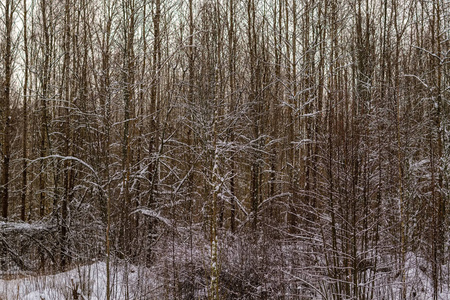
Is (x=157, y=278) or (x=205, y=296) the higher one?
(x=157, y=278)

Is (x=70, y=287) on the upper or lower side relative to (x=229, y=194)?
lower

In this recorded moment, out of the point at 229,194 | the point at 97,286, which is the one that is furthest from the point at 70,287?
the point at 229,194

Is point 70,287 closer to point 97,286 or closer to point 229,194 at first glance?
point 97,286

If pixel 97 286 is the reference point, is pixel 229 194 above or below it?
above

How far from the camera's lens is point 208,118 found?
6867mm

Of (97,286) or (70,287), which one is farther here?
(97,286)

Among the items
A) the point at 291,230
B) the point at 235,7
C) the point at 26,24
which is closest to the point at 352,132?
the point at 291,230

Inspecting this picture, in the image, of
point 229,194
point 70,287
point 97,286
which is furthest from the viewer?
point 229,194

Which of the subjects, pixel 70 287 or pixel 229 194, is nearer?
pixel 70 287

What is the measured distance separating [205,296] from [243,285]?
995 millimetres

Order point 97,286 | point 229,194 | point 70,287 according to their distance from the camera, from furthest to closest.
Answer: point 229,194 → point 97,286 → point 70,287

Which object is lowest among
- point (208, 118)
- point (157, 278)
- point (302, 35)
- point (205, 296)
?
point (205, 296)

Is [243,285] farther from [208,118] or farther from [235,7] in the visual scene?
[235,7]

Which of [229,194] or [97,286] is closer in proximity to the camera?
[97,286]
